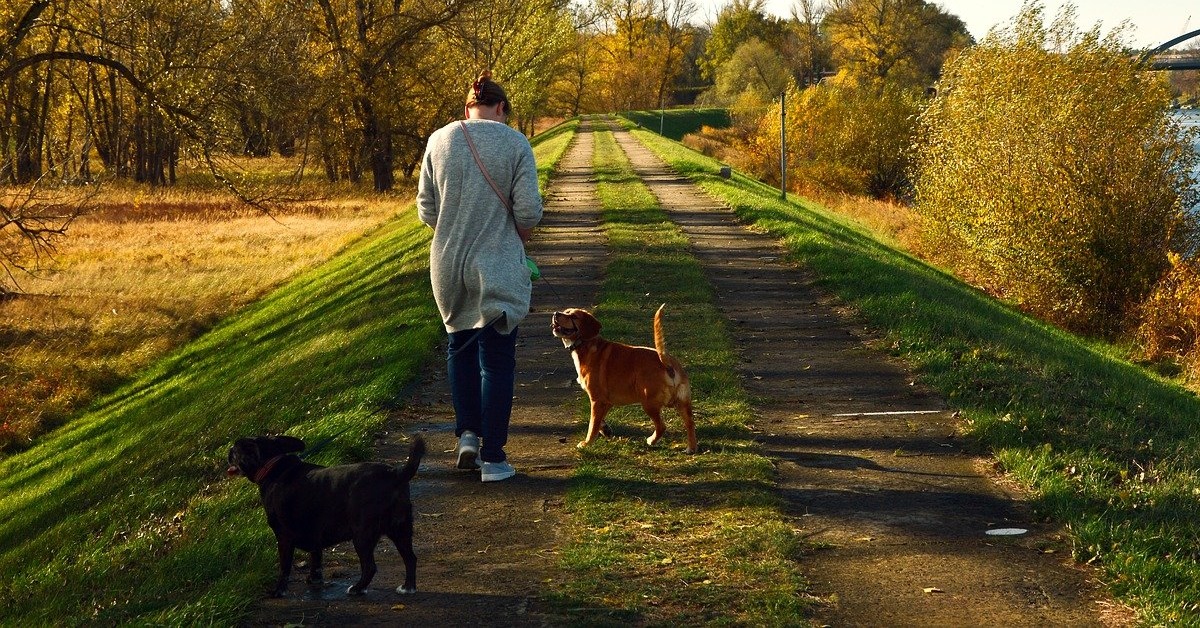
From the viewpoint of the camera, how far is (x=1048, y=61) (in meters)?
24.9

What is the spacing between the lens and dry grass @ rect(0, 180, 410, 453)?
16.6m

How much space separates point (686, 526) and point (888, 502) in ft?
3.91

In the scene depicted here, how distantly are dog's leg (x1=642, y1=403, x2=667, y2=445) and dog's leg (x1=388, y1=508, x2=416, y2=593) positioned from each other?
7.74ft

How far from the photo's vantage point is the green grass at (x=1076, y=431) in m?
5.18

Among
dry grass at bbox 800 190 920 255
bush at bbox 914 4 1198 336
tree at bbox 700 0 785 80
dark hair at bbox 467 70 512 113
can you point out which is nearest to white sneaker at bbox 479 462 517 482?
dark hair at bbox 467 70 512 113

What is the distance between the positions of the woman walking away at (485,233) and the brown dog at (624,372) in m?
0.59

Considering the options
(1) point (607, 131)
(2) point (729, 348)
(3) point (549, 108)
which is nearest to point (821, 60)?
(3) point (549, 108)

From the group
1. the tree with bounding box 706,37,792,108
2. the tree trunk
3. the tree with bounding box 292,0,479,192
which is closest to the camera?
the tree with bounding box 292,0,479,192

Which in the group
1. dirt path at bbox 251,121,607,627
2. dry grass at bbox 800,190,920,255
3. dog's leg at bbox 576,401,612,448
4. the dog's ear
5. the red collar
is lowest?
dry grass at bbox 800,190,920,255

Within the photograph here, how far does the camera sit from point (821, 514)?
5.96 m

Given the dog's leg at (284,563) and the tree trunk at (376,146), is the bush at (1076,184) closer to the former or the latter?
the dog's leg at (284,563)

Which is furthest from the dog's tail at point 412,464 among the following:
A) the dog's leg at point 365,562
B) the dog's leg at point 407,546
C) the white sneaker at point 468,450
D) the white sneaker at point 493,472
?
the white sneaker at point 468,450

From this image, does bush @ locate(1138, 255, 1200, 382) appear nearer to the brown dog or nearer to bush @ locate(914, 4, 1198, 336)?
bush @ locate(914, 4, 1198, 336)

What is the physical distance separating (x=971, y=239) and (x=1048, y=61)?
455 cm
